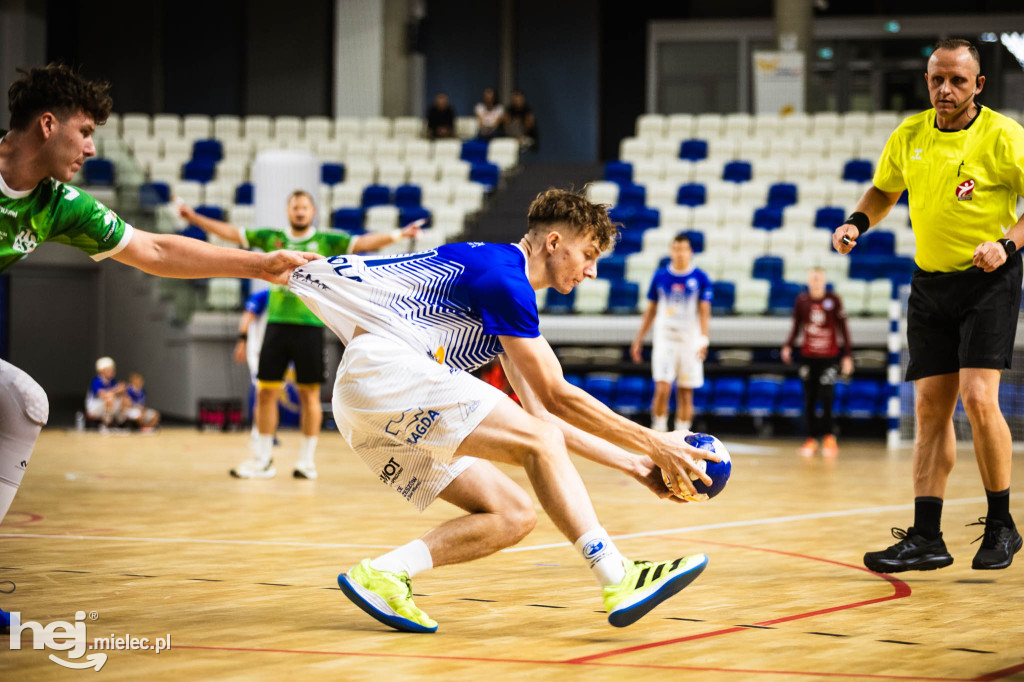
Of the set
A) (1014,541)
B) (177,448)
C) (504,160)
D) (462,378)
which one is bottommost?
(177,448)

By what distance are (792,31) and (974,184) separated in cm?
1699

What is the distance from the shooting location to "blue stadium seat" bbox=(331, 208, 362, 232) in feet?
56.4

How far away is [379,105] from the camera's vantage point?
2236cm

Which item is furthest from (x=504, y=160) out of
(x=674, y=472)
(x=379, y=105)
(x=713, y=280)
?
(x=674, y=472)

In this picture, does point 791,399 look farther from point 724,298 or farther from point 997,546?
point 997,546

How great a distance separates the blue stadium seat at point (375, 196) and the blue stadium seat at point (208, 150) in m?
3.33

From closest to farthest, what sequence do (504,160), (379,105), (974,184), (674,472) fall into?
(674,472) → (974,184) → (504,160) → (379,105)

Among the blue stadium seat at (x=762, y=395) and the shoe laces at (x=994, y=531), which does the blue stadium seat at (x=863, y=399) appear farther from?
the shoe laces at (x=994, y=531)

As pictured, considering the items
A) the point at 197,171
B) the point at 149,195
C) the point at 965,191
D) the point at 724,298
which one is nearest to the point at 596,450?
the point at 965,191

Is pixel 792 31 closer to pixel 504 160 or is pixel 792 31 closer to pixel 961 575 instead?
pixel 504 160

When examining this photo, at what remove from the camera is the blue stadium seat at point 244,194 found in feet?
59.4

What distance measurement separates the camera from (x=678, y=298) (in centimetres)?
1155

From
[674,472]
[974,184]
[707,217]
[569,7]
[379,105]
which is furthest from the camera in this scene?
→ [569,7]

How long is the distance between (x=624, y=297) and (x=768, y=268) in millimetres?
1983
